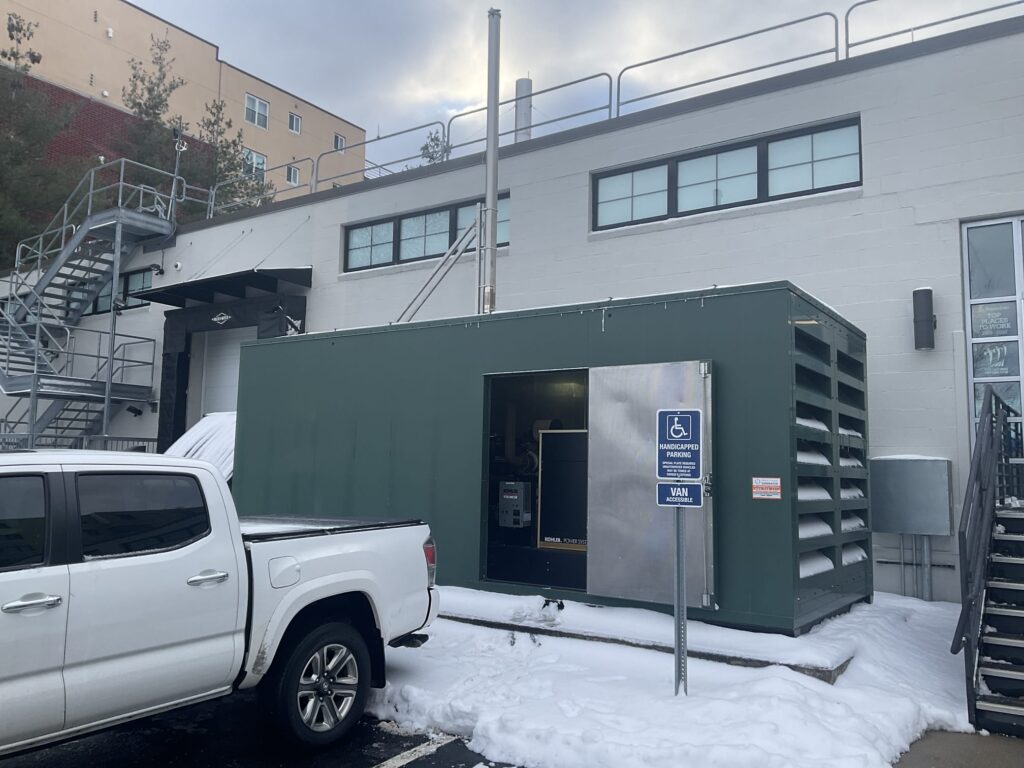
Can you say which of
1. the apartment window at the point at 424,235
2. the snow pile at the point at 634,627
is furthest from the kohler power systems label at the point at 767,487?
the apartment window at the point at 424,235

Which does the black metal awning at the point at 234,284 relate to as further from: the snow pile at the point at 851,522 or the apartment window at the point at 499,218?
the snow pile at the point at 851,522

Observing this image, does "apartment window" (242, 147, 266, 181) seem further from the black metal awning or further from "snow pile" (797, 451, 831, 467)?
"snow pile" (797, 451, 831, 467)

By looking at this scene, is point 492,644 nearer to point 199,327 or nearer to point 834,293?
point 834,293

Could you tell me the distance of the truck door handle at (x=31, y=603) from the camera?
3844mm

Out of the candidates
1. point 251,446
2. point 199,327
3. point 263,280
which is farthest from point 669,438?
point 199,327

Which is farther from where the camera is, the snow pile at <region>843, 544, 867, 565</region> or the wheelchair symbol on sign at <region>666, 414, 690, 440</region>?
the snow pile at <region>843, 544, 867, 565</region>

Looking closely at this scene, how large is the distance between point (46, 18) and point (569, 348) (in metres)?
33.2

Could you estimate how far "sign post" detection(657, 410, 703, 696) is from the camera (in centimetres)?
608

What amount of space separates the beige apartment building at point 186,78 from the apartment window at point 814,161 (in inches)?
734

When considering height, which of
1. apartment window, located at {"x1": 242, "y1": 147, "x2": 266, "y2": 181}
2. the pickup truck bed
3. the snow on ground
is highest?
apartment window, located at {"x1": 242, "y1": 147, "x2": 266, "y2": 181}

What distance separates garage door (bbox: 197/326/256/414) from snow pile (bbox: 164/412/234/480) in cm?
327

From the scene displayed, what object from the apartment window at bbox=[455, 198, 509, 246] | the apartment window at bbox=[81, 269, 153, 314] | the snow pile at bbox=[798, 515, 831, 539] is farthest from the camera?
the apartment window at bbox=[81, 269, 153, 314]

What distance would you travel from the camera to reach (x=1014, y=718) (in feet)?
19.0

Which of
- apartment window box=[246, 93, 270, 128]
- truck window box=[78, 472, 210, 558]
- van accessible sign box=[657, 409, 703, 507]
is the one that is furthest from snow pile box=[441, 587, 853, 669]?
apartment window box=[246, 93, 270, 128]
